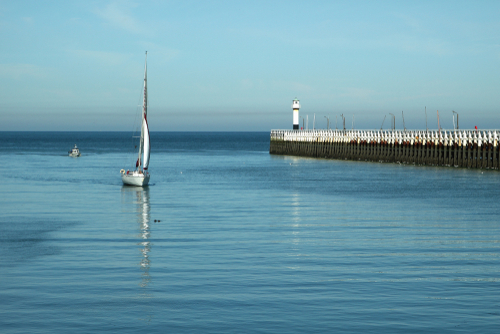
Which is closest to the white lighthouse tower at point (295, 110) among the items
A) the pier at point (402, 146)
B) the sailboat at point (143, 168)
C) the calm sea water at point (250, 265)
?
the pier at point (402, 146)

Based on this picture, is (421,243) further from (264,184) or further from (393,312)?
(264,184)

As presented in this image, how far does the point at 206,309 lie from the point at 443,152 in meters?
67.2

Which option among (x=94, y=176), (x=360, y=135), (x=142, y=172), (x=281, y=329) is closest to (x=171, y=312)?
(x=281, y=329)

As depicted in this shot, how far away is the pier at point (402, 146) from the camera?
70.4 m

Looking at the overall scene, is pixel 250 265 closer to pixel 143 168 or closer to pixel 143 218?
pixel 143 218

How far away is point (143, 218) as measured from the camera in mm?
32156

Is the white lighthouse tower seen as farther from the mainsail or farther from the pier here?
the mainsail

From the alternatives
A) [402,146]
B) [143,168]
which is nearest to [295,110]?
[402,146]

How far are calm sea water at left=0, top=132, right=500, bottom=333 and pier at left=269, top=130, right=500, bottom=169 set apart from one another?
31109 mm

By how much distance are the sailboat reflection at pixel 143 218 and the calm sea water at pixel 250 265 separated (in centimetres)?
11

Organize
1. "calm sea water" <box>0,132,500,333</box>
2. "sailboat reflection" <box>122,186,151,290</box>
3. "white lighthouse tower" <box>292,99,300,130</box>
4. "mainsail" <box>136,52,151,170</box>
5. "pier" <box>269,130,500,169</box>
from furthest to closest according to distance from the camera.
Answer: "white lighthouse tower" <box>292,99,300,130</box> → "pier" <box>269,130,500,169</box> → "mainsail" <box>136,52,151,170</box> → "sailboat reflection" <box>122,186,151,290</box> → "calm sea water" <box>0,132,500,333</box>

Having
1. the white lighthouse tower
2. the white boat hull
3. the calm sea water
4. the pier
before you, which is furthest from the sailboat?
the white lighthouse tower

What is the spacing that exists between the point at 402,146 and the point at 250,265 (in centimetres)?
6983

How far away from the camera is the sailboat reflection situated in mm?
18797
